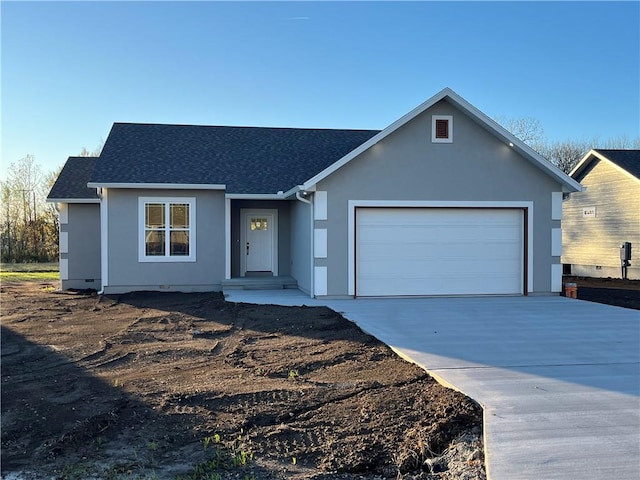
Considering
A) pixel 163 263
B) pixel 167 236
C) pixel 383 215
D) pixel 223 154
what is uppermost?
pixel 223 154

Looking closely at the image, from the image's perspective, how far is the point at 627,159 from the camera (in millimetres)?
23672

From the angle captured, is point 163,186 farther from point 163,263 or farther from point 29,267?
point 29,267

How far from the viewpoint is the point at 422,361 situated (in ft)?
24.1

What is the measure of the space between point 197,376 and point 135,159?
11.3m

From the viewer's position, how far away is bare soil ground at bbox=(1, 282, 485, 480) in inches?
178

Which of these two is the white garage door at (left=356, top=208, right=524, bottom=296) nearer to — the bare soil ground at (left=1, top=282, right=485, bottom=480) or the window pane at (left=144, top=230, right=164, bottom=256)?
the bare soil ground at (left=1, top=282, right=485, bottom=480)

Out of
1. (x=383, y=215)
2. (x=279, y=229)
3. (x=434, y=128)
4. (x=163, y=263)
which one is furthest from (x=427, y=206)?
(x=163, y=263)

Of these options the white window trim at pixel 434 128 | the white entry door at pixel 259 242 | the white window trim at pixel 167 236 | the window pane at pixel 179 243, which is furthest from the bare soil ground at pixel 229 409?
the white entry door at pixel 259 242

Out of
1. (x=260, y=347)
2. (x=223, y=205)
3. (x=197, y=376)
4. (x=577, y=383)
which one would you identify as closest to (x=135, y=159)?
(x=223, y=205)

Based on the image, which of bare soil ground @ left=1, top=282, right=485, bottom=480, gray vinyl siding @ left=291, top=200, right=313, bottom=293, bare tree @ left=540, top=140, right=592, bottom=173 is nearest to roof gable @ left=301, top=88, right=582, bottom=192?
gray vinyl siding @ left=291, top=200, right=313, bottom=293

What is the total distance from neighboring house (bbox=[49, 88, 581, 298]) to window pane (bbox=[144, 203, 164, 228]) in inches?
1.1

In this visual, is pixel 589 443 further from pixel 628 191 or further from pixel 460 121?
pixel 628 191

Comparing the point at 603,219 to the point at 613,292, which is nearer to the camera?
the point at 613,292

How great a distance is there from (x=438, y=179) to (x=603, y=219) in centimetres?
1387
